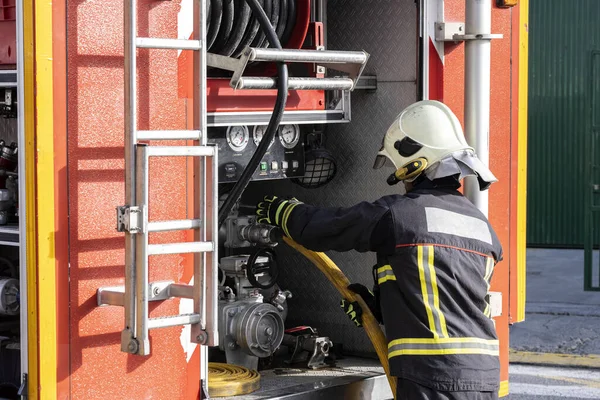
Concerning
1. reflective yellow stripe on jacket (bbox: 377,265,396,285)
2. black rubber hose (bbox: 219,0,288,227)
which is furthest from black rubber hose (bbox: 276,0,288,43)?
reflective yellow stripe on jacket (bbox: 377,265,396,285)

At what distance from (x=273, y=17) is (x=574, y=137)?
433 inches

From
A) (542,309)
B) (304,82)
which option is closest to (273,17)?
(304,82)

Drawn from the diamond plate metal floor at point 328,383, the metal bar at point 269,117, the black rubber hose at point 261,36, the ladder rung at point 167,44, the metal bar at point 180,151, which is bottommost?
the diamond plate metal floor at point 328,383

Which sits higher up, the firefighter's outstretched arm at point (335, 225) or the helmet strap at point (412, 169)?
the helmet strap at point (412, 169)

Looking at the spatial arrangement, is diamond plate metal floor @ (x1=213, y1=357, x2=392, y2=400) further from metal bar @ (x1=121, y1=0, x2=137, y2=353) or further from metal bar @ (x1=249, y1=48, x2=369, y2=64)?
metal bar @ (x1=249, y1=48, x2=369, y2=64)

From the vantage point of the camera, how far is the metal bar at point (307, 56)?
364 cm

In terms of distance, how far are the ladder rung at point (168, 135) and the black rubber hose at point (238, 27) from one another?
0.92 metres

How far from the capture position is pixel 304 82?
152 inches

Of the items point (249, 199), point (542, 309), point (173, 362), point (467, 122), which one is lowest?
point (542, 309)

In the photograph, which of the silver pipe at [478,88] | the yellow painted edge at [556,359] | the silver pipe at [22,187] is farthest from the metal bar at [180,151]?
the yellow painted edge at [556,359]

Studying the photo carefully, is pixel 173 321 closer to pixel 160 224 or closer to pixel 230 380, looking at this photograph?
pixel 160 224

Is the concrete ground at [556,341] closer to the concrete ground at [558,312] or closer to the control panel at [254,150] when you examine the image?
the concrete ground at [558,312]

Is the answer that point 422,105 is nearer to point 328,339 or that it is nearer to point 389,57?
point 389,57

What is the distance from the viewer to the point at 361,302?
431 centimetres
